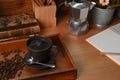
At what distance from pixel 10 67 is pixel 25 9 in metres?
0.35

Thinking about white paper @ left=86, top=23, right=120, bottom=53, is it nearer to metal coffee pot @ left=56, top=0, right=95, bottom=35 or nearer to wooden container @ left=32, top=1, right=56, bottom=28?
metal coffee pot @ left=56, top=0, right=95, bottom=35

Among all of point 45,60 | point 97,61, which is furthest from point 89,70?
point 45,60

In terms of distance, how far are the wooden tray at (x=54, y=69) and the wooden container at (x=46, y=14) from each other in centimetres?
13

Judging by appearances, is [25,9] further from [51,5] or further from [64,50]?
[64,50]

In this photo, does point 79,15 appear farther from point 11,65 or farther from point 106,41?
point 11,65

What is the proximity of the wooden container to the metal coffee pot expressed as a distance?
0.24ft

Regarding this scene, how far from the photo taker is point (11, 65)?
0.77m

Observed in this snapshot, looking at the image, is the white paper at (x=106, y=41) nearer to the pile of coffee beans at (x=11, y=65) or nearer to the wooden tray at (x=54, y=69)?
the wooden tray at (x=54, y=69)

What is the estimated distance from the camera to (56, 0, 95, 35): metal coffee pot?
0.86 meters

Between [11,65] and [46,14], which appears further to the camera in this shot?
[46,14]

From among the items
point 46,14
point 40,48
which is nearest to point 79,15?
point 46,14

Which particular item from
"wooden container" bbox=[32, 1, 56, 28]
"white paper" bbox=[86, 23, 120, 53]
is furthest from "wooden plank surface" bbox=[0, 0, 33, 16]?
"white paper" bbox=[86, 23, 120, 53]

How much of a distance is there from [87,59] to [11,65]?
0.30 meters

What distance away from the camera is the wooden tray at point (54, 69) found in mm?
689
